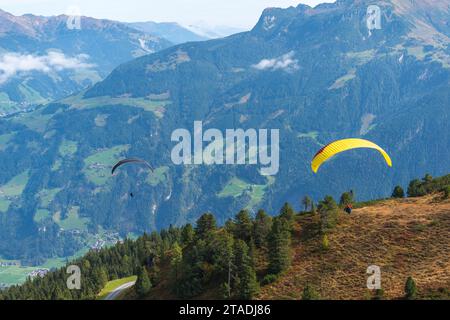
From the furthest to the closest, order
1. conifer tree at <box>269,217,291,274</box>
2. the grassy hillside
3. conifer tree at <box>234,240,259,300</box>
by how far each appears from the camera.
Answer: conifer tree at <box>269,217,291,274</box> < conifer tree at <box>234,240,259,300</box> < the grassy hillside

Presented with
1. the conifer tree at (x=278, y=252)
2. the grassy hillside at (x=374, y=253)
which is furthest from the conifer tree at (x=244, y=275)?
the conifer tree at (x=278, y=252)

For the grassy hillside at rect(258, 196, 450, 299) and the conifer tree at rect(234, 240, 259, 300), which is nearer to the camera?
the grassy hillside at rect(258, 196, 450, 299)

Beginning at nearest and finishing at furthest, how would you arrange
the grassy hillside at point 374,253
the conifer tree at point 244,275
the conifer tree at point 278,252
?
the grassy hillside at point 374,253 → the conifer tree at point 244,275 → the conifer tree at point 278,252

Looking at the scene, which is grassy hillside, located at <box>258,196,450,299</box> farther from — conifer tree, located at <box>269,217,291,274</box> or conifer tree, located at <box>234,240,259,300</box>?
conifer tree, located at <box>234,240,259,300</box>

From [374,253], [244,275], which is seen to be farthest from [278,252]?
[374,253]

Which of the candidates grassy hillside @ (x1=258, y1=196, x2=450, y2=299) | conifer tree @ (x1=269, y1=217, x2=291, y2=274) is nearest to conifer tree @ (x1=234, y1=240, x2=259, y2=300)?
grassy hillside @ (x1=258, y1=196, x2=450, y2=299)

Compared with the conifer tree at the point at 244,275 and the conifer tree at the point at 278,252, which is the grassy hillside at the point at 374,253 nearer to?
the conifer tree at the point at 278,252

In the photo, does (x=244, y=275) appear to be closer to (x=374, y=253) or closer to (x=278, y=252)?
(x=278, y=252)

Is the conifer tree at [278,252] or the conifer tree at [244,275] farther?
the conifer tree at [278,252]

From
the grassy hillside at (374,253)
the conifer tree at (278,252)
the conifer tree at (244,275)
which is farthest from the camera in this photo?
the conifer tree at (278,252)
